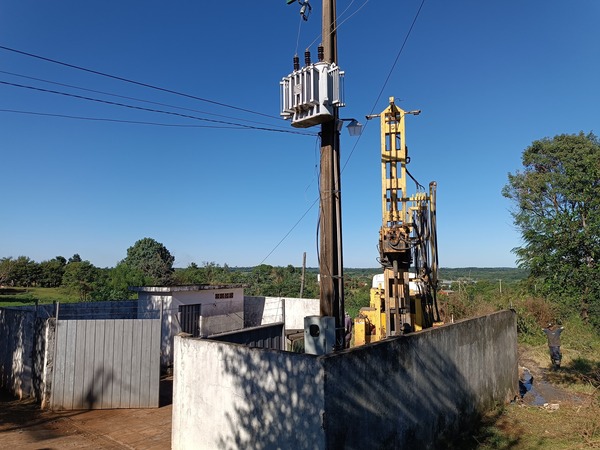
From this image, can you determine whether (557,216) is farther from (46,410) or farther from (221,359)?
(46,410)

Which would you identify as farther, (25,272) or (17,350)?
(25,272)

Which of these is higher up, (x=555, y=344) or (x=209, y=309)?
(x=209, y=309)

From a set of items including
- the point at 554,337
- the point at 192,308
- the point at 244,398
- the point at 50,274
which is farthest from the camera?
the point at 50,274

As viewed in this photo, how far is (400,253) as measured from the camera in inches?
449

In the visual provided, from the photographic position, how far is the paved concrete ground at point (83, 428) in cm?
684

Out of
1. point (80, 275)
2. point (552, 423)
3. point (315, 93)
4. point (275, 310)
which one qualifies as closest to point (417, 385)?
point (552, 423)

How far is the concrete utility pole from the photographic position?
6.20m

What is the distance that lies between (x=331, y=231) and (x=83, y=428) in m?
6.06

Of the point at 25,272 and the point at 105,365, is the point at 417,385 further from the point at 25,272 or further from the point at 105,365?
the point at 25,272

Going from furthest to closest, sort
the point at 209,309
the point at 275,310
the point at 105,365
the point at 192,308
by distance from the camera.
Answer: the point at 275,310 → the point at 209,309 → the point at 192,308 → the point at 105,365

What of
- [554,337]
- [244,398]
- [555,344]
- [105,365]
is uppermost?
[244,398]

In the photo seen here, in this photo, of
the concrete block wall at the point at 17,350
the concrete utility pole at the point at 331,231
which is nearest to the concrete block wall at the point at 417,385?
the concrete utility pole at the point at 331,231

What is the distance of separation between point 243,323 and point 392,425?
13076mm

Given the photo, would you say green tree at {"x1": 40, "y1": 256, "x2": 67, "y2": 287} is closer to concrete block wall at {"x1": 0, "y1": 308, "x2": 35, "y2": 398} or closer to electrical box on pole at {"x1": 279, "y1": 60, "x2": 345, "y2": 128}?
concrete block wall at {"x1": 0, "y1": 308, "x2": 35, "y2": 398}
